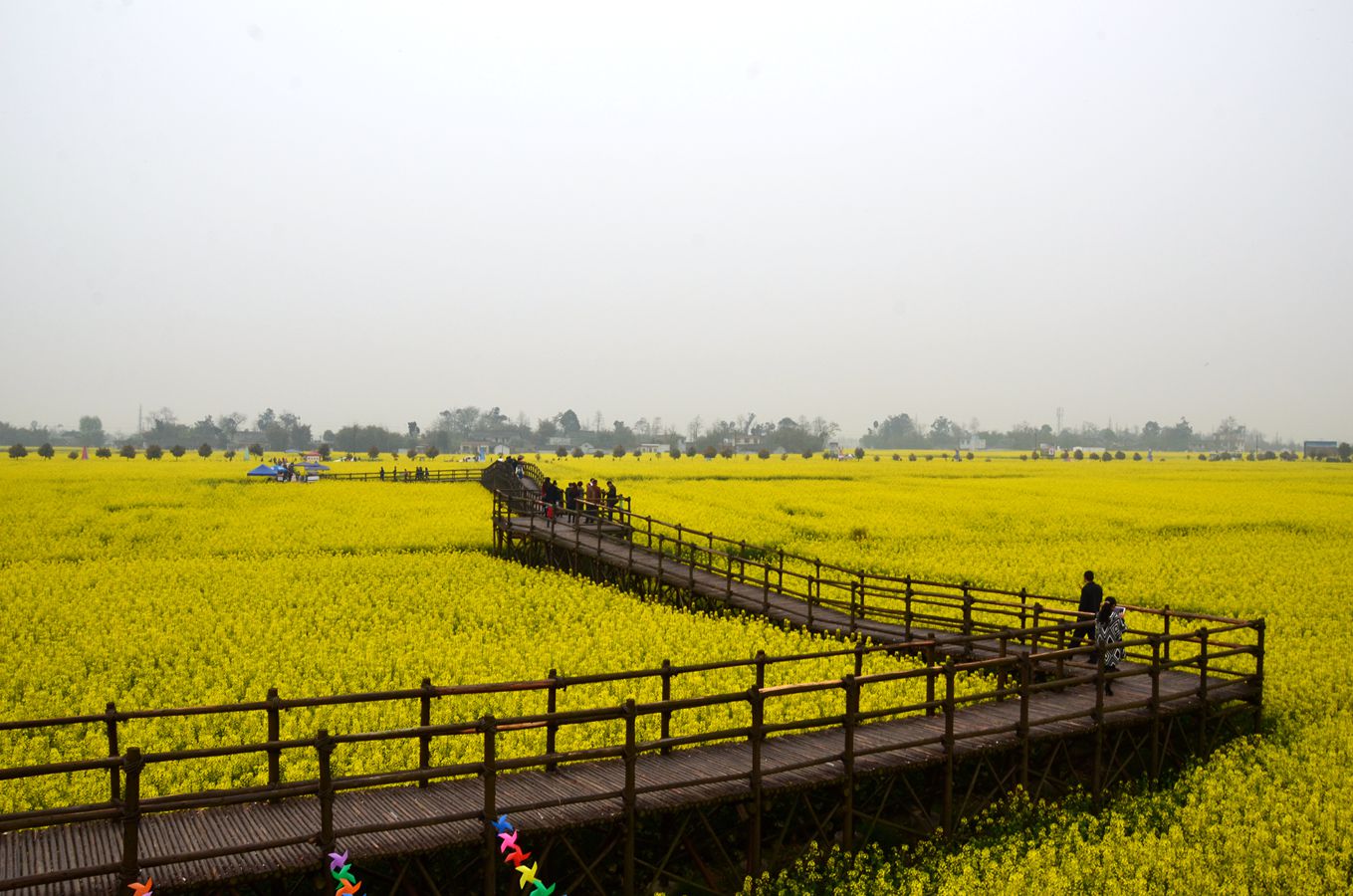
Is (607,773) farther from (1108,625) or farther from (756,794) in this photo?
(1108,625)

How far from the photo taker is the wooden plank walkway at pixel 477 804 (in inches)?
315

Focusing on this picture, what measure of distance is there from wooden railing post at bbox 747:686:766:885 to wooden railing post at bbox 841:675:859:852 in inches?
39.1

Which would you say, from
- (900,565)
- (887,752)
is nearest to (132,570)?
(900,565)

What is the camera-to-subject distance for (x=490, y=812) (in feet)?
27.9

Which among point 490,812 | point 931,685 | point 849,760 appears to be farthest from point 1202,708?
point 490,812

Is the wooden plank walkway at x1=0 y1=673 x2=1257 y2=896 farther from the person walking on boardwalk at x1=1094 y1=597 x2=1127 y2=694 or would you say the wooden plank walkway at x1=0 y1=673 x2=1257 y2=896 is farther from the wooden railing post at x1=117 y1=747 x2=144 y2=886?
the person walking on boardwalk at x1=1094 y1=597 x2=1127 y2=694

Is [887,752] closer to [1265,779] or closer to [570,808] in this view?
[570,808]

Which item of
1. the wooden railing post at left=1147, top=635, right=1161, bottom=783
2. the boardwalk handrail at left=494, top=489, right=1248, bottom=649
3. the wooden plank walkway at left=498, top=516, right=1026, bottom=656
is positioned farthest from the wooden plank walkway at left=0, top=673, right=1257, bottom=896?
the boardwalk handrail at left=494, top=489, right=1248, bottom=649

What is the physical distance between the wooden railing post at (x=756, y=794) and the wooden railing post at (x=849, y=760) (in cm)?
99

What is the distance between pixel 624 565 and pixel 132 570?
15221 millimetres

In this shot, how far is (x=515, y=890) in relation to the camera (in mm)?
8766

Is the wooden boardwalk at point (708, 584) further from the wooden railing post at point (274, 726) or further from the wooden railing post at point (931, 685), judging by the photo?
the wooden railing post at point (274, 726)

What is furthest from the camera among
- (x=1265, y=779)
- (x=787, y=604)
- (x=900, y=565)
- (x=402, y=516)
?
(x=402, y=516)

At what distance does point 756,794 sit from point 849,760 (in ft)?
3.87
